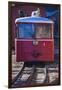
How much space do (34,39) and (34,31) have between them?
0.08m

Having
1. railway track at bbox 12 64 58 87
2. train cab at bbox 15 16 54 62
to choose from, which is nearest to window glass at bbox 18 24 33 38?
train cab at bbox 15 16 54 62

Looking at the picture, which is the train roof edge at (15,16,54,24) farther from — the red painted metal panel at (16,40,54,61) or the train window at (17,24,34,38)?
the red painted metal panel at (16,40,54,61)

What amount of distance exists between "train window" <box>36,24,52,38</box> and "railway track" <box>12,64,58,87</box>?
0.99 ft

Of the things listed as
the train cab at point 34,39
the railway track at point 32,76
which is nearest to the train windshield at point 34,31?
the train cab at point 34,39

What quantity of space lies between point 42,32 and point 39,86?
1.72ft

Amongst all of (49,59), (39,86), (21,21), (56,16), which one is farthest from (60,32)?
(39,86)

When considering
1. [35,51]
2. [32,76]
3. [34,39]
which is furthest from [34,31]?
[32,76]

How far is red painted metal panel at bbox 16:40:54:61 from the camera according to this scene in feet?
5.79

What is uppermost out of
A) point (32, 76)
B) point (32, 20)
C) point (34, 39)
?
point (32, 20)

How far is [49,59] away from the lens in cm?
182

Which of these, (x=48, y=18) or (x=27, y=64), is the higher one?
(x=48, y=18)

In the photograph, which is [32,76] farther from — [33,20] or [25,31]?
[33,20]

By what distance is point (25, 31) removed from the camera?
1.78 m

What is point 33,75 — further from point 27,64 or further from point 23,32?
point 23,32
